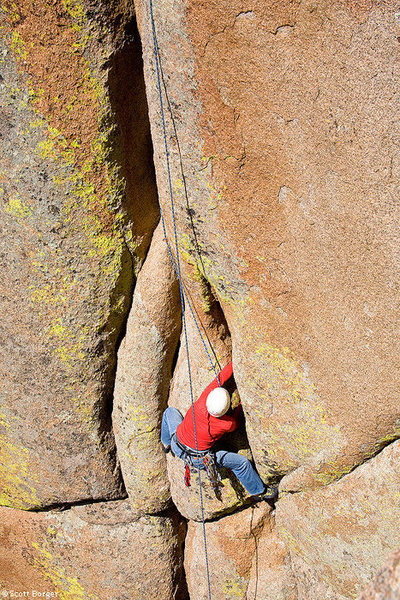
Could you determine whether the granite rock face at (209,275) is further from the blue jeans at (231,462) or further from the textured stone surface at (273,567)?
the blue jeans at (231,462)

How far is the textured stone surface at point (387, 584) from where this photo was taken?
176 cm

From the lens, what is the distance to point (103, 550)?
526 cm

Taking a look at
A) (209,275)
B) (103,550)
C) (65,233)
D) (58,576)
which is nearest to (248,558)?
(103,550)

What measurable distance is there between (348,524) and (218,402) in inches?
48.5

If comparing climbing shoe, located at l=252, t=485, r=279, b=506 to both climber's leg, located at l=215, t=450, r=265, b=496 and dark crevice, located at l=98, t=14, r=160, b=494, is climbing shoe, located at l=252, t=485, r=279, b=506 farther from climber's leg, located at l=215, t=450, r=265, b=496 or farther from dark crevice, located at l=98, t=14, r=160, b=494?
dark crevice, located at l=98, t=14, r=160, b=494

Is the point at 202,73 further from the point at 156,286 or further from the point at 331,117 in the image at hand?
the point at 156,286

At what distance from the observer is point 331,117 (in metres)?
2.90

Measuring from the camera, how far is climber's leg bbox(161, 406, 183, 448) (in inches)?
177

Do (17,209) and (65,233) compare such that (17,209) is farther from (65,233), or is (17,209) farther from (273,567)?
(273,567)

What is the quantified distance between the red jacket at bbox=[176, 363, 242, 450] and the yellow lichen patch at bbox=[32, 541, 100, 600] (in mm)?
2324

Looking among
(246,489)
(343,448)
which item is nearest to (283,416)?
(343,448)

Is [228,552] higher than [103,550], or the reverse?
[103,550]

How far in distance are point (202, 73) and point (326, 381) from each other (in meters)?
1.98

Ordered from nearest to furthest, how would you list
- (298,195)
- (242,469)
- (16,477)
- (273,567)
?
(298,195)
(242,469)
(273,567)
(16,477)
